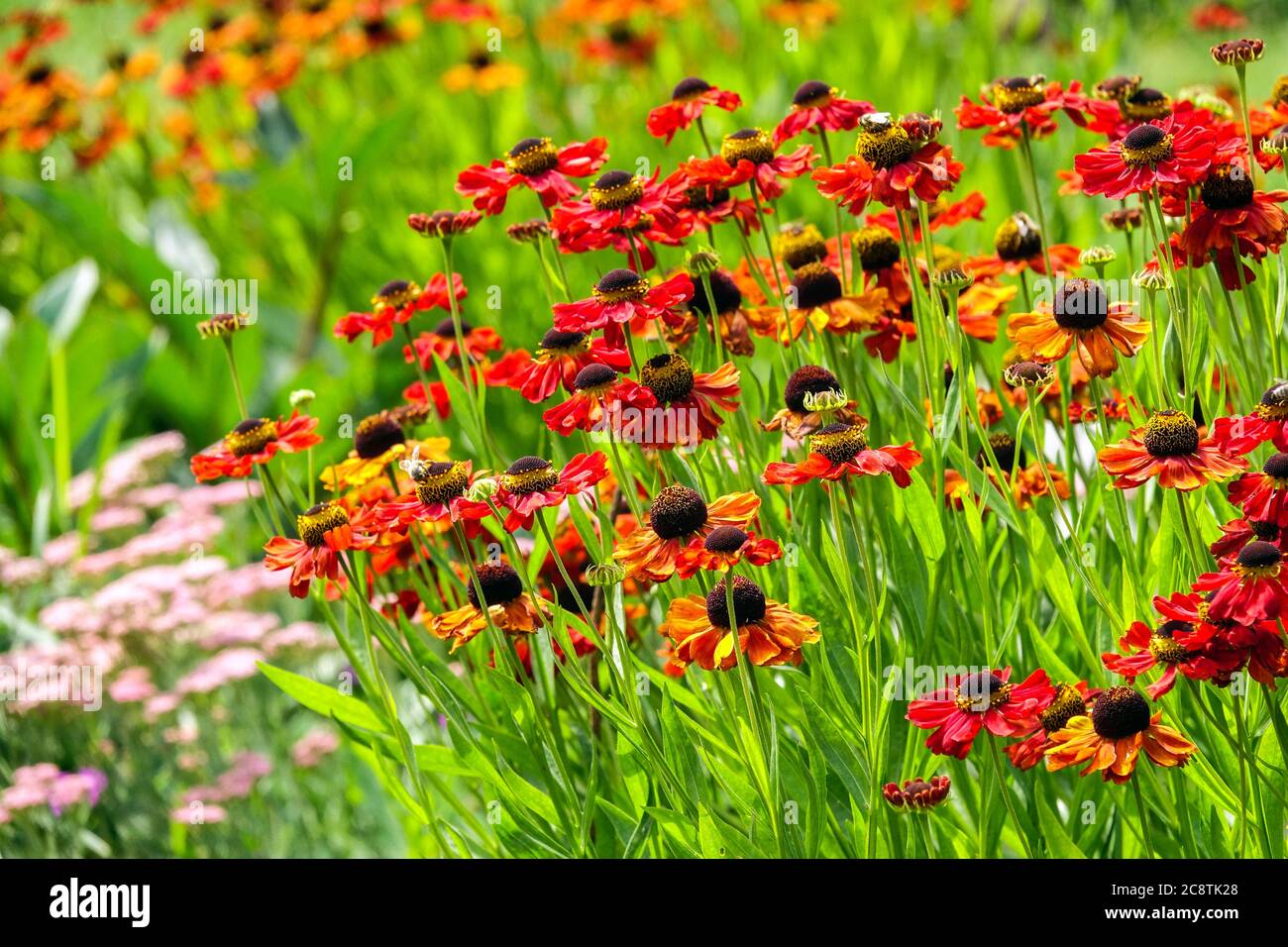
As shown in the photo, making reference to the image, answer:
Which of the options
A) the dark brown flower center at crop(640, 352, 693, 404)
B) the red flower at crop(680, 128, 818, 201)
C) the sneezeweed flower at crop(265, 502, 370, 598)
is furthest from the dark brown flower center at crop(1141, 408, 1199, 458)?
the sneezeweed flower at crop(265, 502, 370, 598)

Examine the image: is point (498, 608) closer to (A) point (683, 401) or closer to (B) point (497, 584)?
(B) point (497, 584)

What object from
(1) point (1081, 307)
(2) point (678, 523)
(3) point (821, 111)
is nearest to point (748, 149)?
(3) point (821, 111)

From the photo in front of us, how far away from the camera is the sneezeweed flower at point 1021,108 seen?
5.46ft

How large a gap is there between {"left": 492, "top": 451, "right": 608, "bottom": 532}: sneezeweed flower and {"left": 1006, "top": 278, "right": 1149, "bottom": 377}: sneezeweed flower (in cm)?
45

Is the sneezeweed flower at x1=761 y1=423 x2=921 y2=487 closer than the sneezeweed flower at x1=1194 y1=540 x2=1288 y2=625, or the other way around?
the sneezeweed flower at x1=1194 y1=540 x2=1288 y2=625

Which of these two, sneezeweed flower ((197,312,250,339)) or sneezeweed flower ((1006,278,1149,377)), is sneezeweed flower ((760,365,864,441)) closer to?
sneezeweed flower ((1006,278,1149,377))

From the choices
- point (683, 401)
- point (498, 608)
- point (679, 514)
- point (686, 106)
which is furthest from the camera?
point (686, 106)

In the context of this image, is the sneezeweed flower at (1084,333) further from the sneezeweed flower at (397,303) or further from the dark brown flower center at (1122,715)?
the sneezeweed flower at (397,303)

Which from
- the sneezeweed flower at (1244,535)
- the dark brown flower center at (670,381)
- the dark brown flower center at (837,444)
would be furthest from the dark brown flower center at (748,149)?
the sneezeweed flower at (1244,535)

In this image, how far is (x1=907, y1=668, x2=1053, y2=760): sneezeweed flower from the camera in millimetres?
1312

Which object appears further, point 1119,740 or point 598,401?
point 598,401

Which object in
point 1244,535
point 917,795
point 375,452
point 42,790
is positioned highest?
point 375,452

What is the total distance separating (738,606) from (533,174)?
632mm

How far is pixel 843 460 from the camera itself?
4.30 feet
